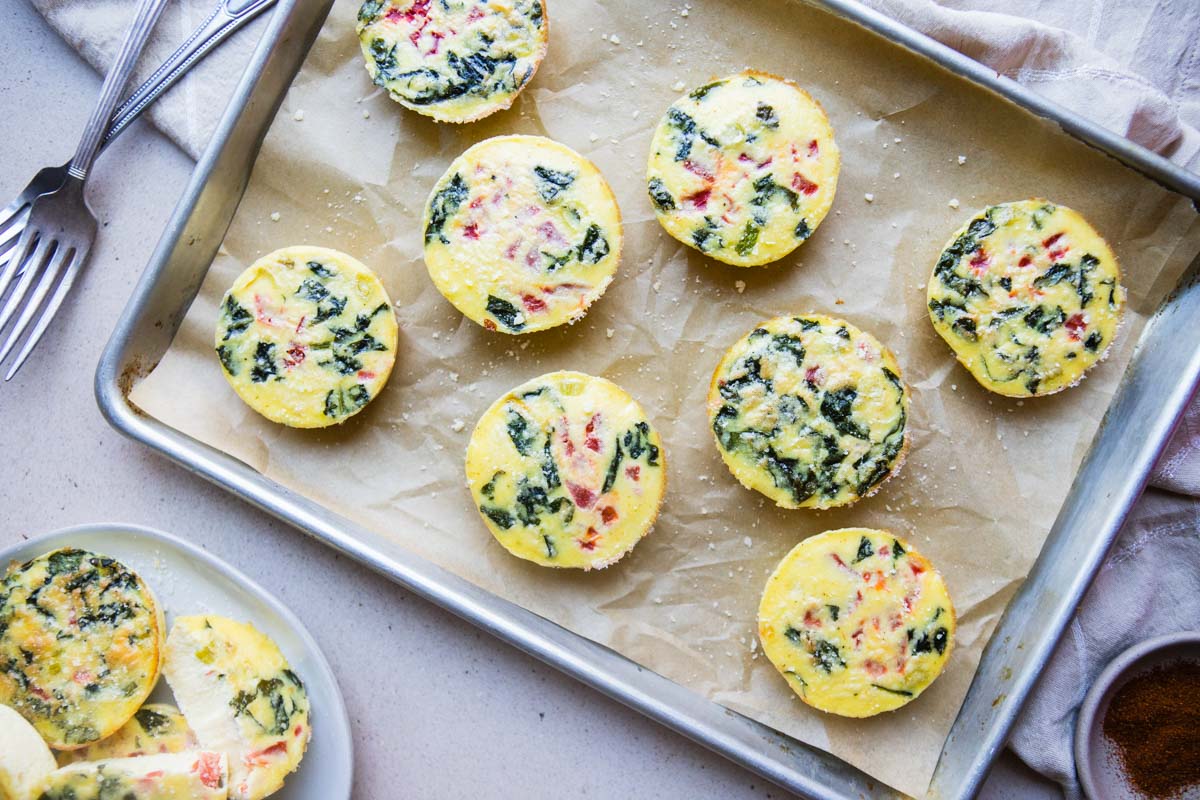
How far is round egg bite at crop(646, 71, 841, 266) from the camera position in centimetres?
353

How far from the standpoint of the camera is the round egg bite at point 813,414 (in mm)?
3498

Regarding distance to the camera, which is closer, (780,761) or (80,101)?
(780,761)

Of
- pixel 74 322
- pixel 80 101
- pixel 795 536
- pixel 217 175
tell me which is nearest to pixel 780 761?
pixel 795 536

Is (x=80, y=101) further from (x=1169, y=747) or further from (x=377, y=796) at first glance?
(x=1169, y=747)

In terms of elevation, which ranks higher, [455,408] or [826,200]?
[826,200]

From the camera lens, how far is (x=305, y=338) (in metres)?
3.64

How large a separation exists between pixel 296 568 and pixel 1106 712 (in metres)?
3.09

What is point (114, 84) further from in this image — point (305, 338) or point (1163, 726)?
point (1163, 726)

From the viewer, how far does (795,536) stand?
12.0ft

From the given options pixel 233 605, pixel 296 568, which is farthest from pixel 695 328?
pixel 233 605

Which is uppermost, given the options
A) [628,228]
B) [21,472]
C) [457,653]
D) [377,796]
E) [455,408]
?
[628,228]

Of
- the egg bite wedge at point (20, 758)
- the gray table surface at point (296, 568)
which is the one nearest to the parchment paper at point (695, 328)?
the gray table surface at point (296, 568)

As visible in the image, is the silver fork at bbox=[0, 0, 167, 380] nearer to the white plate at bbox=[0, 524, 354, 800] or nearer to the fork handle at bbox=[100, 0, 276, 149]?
the fork handle at bbox=[100, 0, 276, 149]

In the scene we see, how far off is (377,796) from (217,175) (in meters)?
2.44
